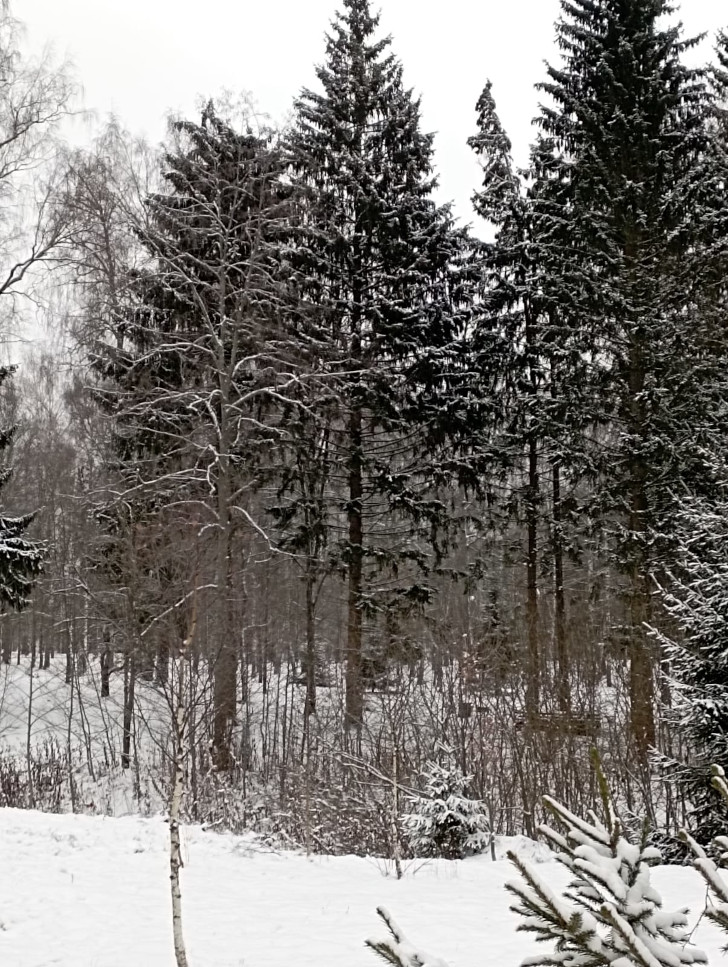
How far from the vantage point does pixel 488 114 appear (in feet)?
65.1

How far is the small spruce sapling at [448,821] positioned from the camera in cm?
993

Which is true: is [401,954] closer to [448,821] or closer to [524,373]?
[448,821]

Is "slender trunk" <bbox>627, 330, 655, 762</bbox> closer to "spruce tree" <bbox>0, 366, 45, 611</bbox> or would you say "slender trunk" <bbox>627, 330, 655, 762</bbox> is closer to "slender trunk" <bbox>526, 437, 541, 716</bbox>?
"slender trunk" <bbox>526, 437, 541, 716</bbox>

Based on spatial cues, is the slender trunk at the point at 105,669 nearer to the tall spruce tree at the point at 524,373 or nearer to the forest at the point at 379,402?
the forest at the point at 379,402

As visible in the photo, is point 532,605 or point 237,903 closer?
point 237,903

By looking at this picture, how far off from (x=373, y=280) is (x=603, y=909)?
55.0ft

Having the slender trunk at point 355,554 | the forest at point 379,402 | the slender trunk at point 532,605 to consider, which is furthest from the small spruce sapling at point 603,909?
the slender trunk at point 355,554

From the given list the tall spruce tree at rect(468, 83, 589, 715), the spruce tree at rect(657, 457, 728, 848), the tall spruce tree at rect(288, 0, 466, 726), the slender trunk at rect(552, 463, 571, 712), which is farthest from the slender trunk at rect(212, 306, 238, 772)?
the spruce tree at rect(657, 457, 728, 848)

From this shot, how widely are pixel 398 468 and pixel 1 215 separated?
984 centimetres

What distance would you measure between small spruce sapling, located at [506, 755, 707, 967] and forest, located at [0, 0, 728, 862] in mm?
9743

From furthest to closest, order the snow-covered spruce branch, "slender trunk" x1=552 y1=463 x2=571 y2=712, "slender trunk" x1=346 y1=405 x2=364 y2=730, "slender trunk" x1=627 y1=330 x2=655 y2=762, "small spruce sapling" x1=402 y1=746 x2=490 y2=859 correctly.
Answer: "slender trunk" x1=346 y1=405 x2=364 y2=730
"slender trunk" x1=552 y1=463 x2=571 y2=712
"slender trunk" x1=627 y1=330 x2=655 y2=762
"small spruce sapling" x1=402 y1=746 x2=490 y2=859
the snow-covered spruce branch

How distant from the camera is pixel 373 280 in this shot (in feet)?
56.7

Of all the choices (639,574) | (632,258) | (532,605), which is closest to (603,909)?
(639,574)

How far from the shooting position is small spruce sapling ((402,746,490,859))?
993 cm
